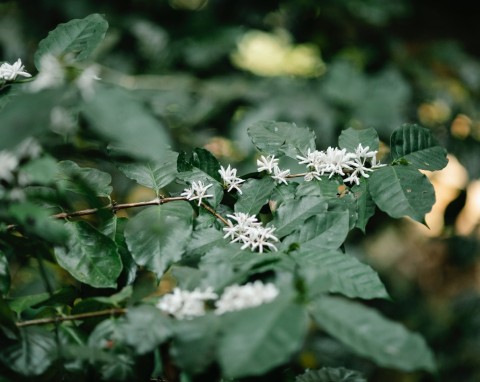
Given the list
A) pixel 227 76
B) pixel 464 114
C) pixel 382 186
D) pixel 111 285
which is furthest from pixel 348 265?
pixel 464 114

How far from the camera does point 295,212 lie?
0.66 metres

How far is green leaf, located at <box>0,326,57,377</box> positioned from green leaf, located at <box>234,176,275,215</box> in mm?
284

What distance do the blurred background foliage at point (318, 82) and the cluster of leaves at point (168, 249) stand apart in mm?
923

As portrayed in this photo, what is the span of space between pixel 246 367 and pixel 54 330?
0.30 metres

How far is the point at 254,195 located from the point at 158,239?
0.49 ft

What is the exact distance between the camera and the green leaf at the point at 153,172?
28.3 inches

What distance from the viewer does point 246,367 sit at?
1.23 ft

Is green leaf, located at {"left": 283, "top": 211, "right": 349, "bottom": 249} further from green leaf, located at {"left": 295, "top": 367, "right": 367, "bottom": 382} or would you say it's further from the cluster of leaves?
green leaf, located at {"left": 295, "top": 367, "right": 367, "bottom": 382}

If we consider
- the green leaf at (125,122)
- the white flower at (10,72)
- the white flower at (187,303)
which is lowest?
the white flower at (187,303)

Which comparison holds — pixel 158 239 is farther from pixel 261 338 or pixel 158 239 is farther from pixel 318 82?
pixel 318 82

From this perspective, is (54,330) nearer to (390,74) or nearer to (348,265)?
(348,265)

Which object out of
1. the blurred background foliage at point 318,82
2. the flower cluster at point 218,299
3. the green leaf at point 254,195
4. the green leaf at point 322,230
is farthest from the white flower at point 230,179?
the blurred background foliage at point 318,82

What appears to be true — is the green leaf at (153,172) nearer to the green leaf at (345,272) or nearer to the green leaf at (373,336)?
the green leaf at (345,272)

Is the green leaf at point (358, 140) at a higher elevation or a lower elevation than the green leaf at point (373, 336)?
lower
